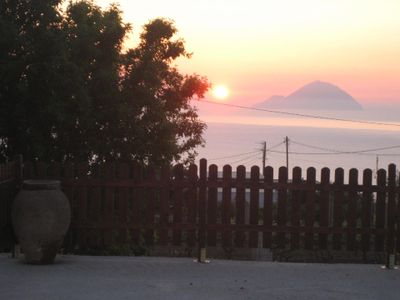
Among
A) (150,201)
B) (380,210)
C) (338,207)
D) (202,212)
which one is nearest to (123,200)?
(150,201)

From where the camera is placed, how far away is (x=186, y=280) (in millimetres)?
6621

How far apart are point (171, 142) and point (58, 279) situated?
32.7 ft

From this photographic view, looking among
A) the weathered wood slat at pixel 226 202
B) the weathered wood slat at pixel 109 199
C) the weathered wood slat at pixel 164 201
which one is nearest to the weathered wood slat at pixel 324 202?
the weathered wood slat at pixel 226 202

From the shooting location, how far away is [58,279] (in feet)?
21.3

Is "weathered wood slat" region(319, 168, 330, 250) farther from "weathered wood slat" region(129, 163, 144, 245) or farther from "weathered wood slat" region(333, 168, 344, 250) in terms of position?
"weathered wood slat" region(129, 163, 144, 245)

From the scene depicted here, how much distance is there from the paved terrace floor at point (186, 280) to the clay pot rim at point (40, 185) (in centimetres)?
100

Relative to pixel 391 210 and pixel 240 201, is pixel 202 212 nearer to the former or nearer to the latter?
pixel 240 201

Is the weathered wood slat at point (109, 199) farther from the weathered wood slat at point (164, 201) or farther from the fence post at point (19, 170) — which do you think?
the fence post at point (19, 170)

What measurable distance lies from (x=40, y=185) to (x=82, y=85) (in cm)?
589

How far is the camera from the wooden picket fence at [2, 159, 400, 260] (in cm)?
779

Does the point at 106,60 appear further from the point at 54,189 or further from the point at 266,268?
the point at 266,268

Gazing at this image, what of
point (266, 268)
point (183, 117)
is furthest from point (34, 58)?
point (183, 117)

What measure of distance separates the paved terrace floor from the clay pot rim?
1.00 metres

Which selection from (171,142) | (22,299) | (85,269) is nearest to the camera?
(22,299)
